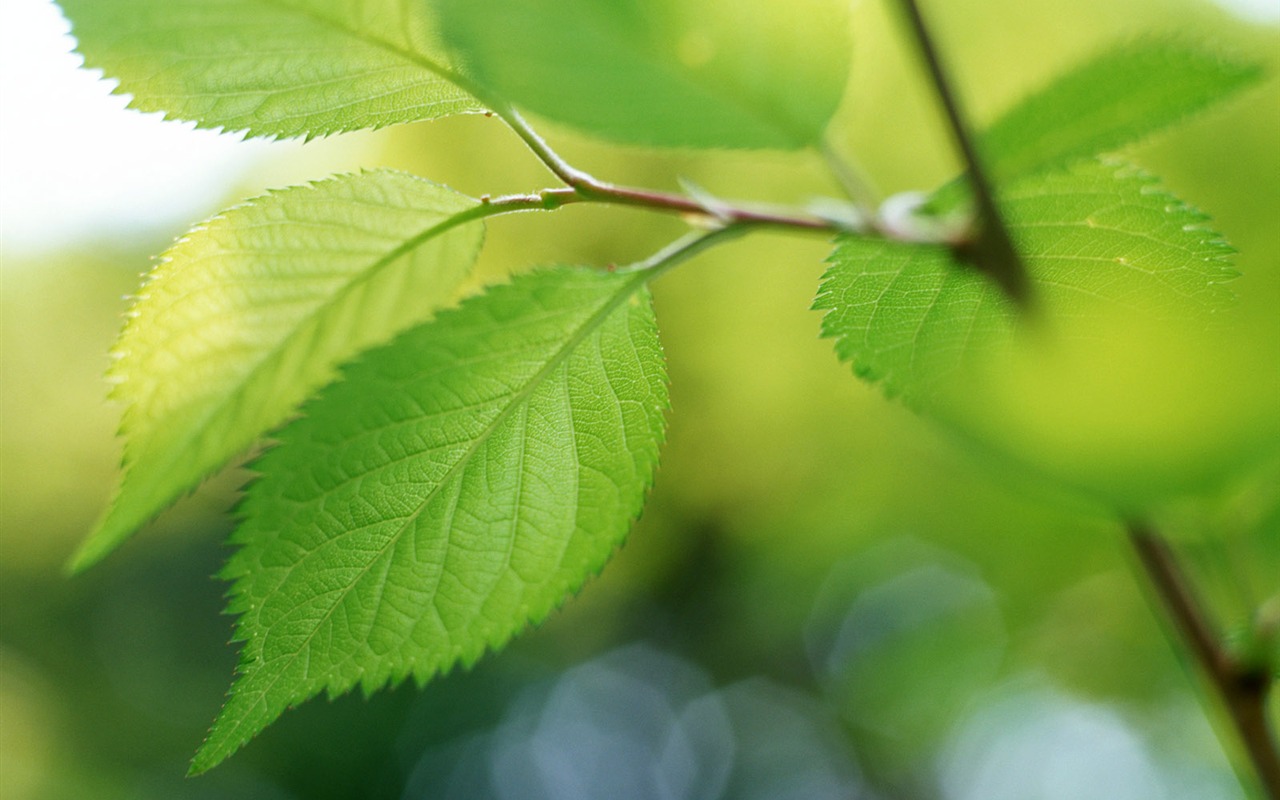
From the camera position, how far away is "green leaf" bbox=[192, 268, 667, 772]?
0.51 metres

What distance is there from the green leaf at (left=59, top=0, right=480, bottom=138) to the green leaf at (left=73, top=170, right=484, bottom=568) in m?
0.04

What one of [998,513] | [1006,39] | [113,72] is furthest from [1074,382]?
[1006,39]

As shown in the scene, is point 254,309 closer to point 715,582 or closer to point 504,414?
point 504,414

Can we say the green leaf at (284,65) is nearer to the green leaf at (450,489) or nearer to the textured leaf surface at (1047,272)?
the green leaf at (450,489)

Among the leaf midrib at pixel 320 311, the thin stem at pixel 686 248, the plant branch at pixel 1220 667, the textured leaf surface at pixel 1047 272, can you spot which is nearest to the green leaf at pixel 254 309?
the leaf midrib at pixel 320 311

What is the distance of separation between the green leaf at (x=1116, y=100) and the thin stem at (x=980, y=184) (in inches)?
5.0

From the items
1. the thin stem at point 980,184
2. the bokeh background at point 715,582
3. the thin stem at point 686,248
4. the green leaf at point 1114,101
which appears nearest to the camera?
the thin stem at point 980,184

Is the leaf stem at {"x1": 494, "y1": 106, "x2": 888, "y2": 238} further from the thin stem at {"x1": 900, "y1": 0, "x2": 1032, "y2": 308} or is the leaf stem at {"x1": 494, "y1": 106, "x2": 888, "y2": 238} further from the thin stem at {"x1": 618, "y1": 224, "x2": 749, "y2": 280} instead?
the thin stem at {"x1": 900, "y1": 0, "x2": 1032, "y2": 308}

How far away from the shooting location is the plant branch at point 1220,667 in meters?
0.38

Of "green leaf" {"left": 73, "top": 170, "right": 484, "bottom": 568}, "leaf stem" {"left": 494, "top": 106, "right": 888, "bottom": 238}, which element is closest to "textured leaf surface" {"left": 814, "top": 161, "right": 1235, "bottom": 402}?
"leaf stem" {"left": 494, "top": 106, "right": 888, "bottom": 238}

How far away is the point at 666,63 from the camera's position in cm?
38

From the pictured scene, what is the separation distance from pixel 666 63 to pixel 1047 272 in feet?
0.64

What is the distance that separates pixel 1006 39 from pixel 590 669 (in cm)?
682

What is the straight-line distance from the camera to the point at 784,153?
46cm
